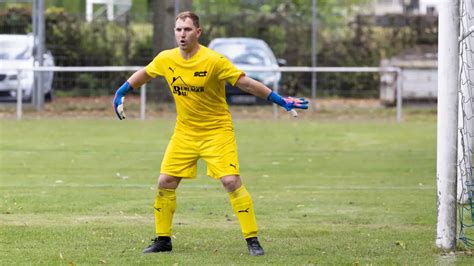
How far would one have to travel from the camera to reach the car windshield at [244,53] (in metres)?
28.4

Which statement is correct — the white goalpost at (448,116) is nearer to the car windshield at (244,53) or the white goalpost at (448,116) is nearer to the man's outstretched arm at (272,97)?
the man's outstretched arm at (272,97)

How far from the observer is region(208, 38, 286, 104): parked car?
90.7 feet

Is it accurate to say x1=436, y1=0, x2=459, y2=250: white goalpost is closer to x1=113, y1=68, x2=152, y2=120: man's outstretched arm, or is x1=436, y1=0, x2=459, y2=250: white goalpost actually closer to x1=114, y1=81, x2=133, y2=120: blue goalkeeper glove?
x1=113, y1=68, x2=152, y2=120: man's outstretched arm

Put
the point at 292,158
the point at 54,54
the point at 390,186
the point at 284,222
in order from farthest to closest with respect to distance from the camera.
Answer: the point at 54,54 < the point at 292,158 < the point at 390,186 < the point at 284,222

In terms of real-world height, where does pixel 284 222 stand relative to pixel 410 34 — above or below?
below

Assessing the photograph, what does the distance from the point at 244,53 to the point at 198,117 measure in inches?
754

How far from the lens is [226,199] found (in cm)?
1335

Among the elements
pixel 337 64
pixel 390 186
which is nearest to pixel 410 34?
pixel 337 64

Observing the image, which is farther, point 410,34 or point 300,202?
point 410,34

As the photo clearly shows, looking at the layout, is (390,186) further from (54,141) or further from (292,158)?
(54,141)

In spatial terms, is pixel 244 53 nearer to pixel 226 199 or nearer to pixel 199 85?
pixel 226 199

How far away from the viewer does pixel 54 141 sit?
21.2 m

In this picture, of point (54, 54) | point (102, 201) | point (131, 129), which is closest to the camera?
point (102, 201)

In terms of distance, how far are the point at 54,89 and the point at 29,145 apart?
8.16 metres
